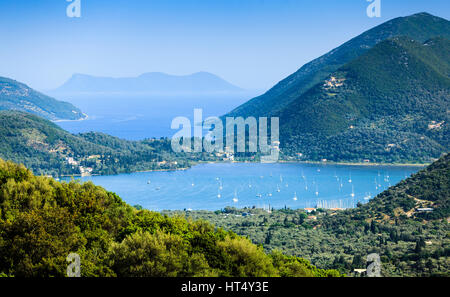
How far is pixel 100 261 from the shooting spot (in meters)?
9.41

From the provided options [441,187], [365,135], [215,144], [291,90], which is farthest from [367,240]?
[291,90]

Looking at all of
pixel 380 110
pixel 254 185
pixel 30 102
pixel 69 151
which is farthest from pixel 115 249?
pixel 30 102

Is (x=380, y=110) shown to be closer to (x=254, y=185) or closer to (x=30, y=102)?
(x=254, y=185)

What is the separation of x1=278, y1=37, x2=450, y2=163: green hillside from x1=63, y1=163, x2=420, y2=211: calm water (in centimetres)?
466

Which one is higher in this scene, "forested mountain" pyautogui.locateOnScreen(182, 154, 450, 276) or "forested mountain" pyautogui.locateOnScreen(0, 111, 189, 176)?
"forested mountain" pyautogui.locateOnScreen(0, 111, 189, 176)

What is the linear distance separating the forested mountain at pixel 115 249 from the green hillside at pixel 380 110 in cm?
5149

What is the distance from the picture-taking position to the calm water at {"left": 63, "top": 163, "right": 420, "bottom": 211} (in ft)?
142

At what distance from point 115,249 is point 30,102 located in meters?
112

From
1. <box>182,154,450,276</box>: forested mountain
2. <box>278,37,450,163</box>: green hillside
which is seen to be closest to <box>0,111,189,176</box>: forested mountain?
<box>278,37,450,163</box>: green hillside

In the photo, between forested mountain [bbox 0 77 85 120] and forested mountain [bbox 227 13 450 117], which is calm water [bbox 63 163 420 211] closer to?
forested mountain [bbox 227 13 450 117]

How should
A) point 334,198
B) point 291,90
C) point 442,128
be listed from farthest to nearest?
point 291,90, point 442,128, point 334,198

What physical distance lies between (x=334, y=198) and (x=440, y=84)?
1259 inches

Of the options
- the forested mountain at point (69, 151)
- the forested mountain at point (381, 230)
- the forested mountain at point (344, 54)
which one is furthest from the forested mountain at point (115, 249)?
the forested mountain at point (344, 54)
